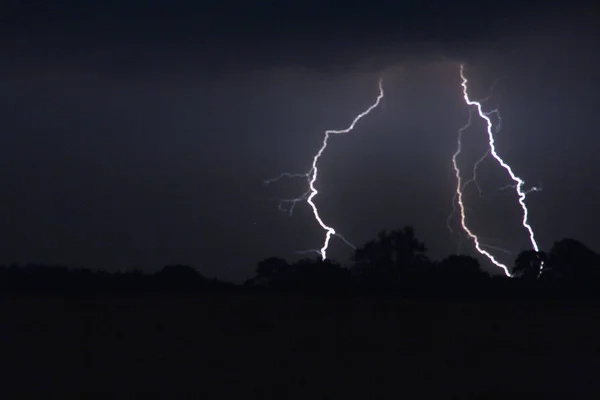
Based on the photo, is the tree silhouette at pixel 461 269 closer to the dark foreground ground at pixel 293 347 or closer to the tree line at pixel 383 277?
the tree line at pixel 383 277

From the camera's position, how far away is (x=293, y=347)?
13812 mm

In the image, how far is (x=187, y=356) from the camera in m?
13.0

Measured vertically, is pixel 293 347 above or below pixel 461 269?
below

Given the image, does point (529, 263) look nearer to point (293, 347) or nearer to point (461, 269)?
point (461, 269)

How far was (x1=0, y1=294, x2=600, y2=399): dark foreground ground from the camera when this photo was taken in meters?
11.7

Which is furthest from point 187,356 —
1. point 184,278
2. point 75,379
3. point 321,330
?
point 184,278

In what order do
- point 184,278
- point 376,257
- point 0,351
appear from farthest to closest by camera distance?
point 376,257
point 184,278
point 0,351

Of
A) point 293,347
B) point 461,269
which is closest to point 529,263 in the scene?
point 461,269

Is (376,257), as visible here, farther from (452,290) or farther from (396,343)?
(396,343)

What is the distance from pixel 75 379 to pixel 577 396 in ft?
19.6

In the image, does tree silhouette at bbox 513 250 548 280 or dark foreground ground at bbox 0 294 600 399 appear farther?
tree silhouette at bbox 513 250 548 280

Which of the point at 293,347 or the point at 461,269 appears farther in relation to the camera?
the point at 461,269

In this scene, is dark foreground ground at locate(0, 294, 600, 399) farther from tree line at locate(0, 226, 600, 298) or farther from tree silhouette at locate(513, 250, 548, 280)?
tree silhouette at locate(513, 250, 548, 280)

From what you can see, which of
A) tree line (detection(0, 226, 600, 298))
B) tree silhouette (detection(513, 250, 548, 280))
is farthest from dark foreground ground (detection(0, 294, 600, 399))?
tree silhouette (detection(513, 250, 548, 280))
